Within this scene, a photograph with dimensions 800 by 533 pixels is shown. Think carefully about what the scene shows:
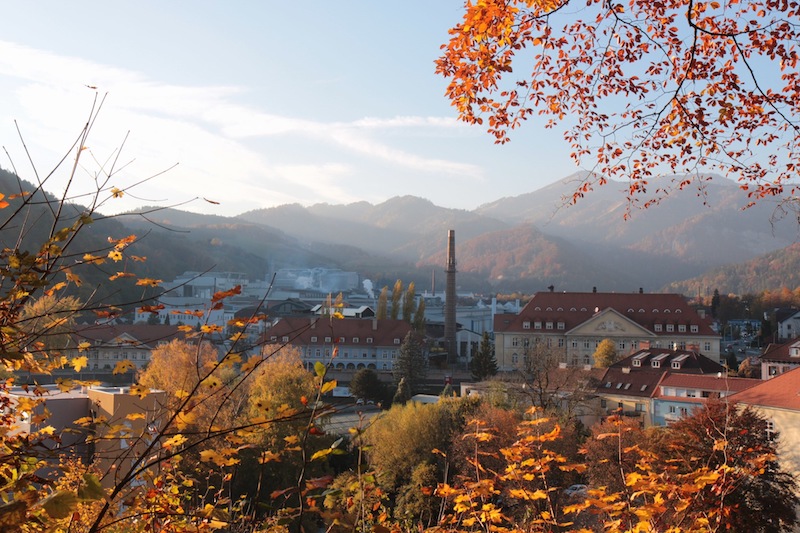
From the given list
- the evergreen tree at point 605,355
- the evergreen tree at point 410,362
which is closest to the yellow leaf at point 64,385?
the evergreen tree at point 410,362

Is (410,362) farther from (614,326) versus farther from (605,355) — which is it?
(614,326)

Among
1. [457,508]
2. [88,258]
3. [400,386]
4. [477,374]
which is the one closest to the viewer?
[88,258]

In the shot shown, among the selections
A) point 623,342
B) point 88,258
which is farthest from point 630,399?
point 88,258

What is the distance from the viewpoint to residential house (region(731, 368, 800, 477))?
19.0 meters

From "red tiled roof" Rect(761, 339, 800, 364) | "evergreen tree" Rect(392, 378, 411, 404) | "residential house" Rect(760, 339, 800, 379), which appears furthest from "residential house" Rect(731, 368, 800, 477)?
"evergreen tree" Rect(392, 378, 411, 404)

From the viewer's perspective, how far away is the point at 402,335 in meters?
48.3

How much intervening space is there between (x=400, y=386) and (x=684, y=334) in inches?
813

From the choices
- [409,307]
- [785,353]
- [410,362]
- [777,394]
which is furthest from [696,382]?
[409,307]

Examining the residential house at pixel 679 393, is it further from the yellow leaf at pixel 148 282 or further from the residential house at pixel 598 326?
the yellow leaf at pixel 148 282

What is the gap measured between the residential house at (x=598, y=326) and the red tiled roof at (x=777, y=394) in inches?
844

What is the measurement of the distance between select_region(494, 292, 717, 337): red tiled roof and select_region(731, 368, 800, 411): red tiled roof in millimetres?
24599

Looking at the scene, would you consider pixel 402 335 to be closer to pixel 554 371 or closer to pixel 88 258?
pixel 554 371

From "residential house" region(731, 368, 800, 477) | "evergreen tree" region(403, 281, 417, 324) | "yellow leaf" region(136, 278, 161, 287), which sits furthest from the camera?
"evergreen tree" region(403, 281, 417, 324)

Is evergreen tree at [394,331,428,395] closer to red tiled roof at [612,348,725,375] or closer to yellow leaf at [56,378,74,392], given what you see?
red tiled roof at [612,348,725,375]
